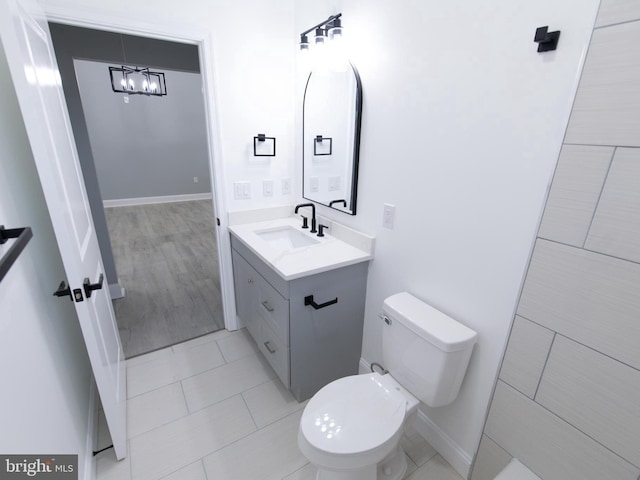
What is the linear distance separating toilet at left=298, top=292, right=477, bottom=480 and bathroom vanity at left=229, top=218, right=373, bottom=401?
1.09ft

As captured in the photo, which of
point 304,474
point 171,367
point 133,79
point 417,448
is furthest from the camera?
point 133,79

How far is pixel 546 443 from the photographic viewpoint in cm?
105

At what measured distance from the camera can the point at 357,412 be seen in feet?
3.92

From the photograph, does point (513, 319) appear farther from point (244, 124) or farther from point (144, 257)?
point (144, 257)

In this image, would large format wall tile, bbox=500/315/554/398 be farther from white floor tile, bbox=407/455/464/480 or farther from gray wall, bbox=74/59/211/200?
gray wall, bbox=74/59/211/200

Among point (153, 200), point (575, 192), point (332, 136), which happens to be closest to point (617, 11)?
point (575, 192)

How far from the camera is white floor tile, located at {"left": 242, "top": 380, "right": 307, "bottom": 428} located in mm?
1680

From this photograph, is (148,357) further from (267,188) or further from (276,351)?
(267,188)

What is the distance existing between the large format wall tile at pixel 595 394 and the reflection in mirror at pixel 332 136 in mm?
1128

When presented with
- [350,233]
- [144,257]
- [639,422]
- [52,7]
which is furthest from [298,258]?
[144,257]

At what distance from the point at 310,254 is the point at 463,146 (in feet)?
2.89

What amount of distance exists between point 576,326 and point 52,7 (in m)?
2.43

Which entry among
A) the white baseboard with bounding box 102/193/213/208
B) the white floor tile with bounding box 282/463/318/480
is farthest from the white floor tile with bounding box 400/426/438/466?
the white baseboard with bounding box 102/193/213/208

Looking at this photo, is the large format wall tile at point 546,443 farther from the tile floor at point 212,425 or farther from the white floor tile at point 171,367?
the white floor tile at point 171,367
